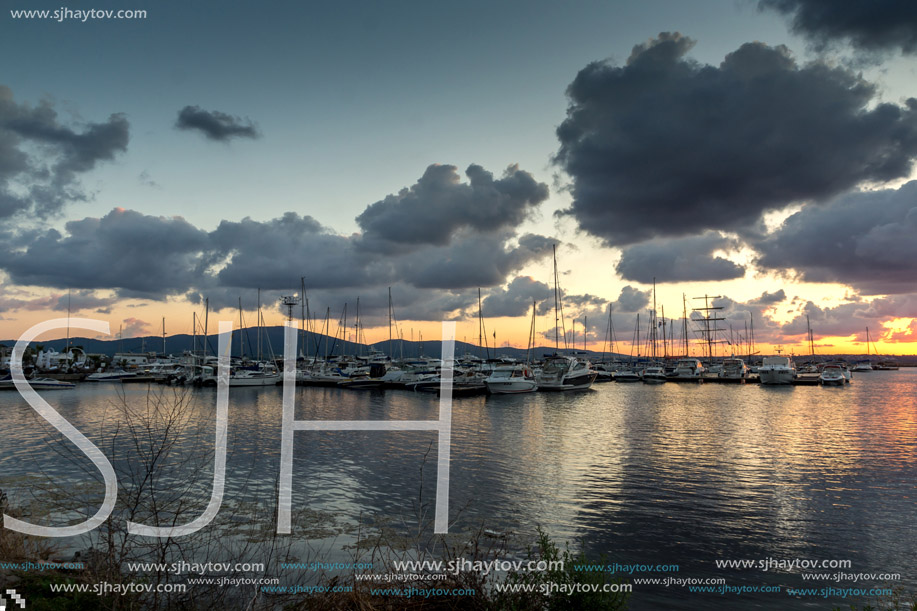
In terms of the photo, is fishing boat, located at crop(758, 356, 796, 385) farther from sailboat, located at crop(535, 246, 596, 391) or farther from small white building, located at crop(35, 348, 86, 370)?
small white building, located at crop(35, 348, 86, 370)

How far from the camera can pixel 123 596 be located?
7398 millimetres

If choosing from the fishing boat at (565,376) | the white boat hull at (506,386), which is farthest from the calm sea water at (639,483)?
the fishing boat at (565,376)

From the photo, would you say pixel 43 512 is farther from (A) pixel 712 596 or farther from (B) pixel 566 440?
(B) pixel 566 440

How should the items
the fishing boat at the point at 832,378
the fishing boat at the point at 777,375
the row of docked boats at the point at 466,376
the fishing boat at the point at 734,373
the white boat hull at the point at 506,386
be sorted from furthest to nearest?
the fishing boat at the point at 734,373 < the fishing boat at the point at 832,378 < the fishing boat at the point at 777,375 < the row of docked boats at the point at 466,376 < the white boat hull at the point at 506,386

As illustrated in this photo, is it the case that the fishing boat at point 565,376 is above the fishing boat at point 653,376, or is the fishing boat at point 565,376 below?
above

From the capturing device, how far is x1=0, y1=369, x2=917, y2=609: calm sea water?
13.3 metres

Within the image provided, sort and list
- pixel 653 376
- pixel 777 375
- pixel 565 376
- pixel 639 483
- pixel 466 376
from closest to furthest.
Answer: pixel 639 483, pixel 565 376, pixel 466 376, pixel 777 375, pixel 653 376

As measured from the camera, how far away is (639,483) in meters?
20.8

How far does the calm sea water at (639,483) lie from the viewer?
13.3 metres

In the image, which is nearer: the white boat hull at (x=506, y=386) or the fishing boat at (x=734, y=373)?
the white boat hull at (x=506, y=386)

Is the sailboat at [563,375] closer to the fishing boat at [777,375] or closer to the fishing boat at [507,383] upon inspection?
the fishing boat at [507,383]

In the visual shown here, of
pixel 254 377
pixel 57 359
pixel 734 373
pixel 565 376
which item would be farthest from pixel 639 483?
pixel 57 359

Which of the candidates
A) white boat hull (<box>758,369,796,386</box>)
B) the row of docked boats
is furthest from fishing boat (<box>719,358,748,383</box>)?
white boat hull (<box>758,369,796,386</box>)

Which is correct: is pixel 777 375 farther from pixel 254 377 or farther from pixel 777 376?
pixel 254 377
